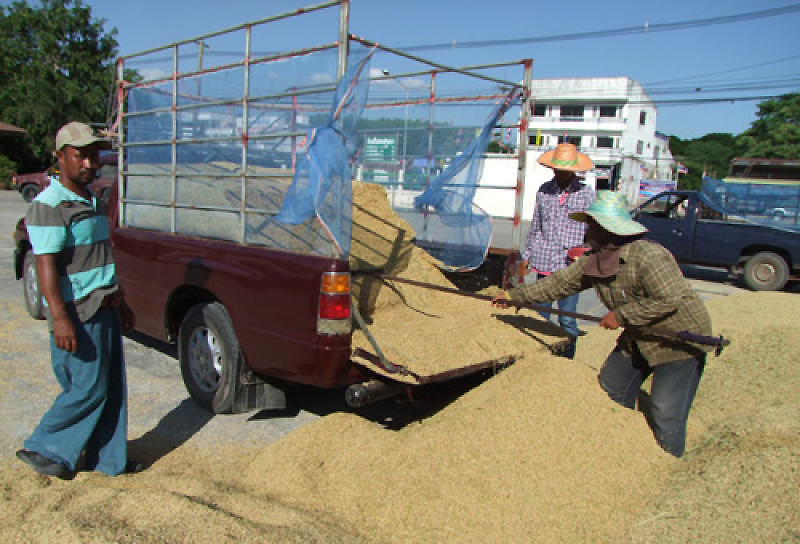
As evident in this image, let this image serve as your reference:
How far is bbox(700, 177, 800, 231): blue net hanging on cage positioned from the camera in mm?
11953

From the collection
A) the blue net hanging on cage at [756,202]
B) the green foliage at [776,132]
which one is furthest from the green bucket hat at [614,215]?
the green foliage at [776,132]

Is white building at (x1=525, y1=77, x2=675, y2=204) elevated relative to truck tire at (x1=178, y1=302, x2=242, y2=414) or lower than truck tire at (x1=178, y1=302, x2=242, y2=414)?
elevated

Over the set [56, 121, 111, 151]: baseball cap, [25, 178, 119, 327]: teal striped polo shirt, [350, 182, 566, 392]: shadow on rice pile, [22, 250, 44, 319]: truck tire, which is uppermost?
[56, 121, 111, 151]: baseball cap

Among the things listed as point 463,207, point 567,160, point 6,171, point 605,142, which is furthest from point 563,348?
point 605,142

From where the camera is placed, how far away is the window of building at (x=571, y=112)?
5238 centimetres

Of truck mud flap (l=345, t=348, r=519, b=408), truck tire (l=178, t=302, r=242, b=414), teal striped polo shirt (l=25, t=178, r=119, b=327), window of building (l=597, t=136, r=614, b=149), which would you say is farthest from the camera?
window of building (l=597, t=136, r=614, b=149)

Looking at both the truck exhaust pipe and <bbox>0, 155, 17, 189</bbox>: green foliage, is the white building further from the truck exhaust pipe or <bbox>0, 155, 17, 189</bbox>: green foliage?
the truck exhaust pipe

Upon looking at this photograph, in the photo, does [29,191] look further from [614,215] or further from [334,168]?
[614,215]

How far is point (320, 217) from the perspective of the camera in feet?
11.2

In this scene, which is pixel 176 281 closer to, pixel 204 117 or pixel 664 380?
pixel 204 117

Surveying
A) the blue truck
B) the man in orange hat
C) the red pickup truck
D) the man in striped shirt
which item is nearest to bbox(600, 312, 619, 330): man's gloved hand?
the red pickup truck

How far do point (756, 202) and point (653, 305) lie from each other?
10844 mm

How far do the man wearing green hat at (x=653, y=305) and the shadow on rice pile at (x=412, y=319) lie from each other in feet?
2.59

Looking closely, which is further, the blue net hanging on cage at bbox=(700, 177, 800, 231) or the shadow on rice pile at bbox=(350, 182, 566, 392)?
the blue net hanging on cage at bbox=(700, 177, 800, 231)
